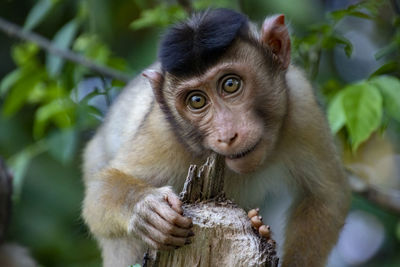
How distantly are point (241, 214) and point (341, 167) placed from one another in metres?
2.48

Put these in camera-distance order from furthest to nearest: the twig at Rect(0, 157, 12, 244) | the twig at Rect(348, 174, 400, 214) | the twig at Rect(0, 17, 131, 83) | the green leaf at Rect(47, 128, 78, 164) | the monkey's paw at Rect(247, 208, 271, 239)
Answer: the twig at Rect(0, 157, 12, 244) < the twig at Rect(0, 17, 131, 83) < the green leaf at Rect(47, 128, 78, 164) < the twig at Rect(348, 174, 400, 214) < the monkey's paw at Rect(247, 208, 271, 239)

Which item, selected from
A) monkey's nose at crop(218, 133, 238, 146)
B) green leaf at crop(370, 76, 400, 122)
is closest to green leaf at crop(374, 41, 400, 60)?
green leaf at crop(370, 76, 400, 122)

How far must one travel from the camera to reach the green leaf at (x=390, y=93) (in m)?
5.92

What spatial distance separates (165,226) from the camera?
14.8 feet

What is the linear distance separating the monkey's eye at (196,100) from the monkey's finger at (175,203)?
106 centimetres

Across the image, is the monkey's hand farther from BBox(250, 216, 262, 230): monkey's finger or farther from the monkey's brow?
the monkey's brow

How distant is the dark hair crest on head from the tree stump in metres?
1.27

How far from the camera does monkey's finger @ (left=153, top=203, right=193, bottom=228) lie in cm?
426

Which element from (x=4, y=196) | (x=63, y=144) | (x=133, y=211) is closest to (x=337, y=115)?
(x=133, y=211)

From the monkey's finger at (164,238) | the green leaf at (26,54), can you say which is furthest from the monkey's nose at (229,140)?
the green leaf at (26,54)

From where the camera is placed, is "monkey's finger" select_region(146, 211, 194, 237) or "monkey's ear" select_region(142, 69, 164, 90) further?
"monkey's ear" select_region(142, 69, 164, 90)

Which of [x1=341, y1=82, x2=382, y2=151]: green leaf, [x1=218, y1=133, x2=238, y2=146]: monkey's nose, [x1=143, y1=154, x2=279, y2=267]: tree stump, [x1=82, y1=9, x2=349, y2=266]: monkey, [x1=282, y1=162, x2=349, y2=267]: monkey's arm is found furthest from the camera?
[x1=282, y1=162, x2=349, y2=267]: monkey's arm

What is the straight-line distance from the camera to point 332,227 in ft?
20.5

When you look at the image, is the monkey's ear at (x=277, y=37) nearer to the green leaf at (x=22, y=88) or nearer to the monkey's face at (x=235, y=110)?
the monkey's face at (x=235, y=110)
